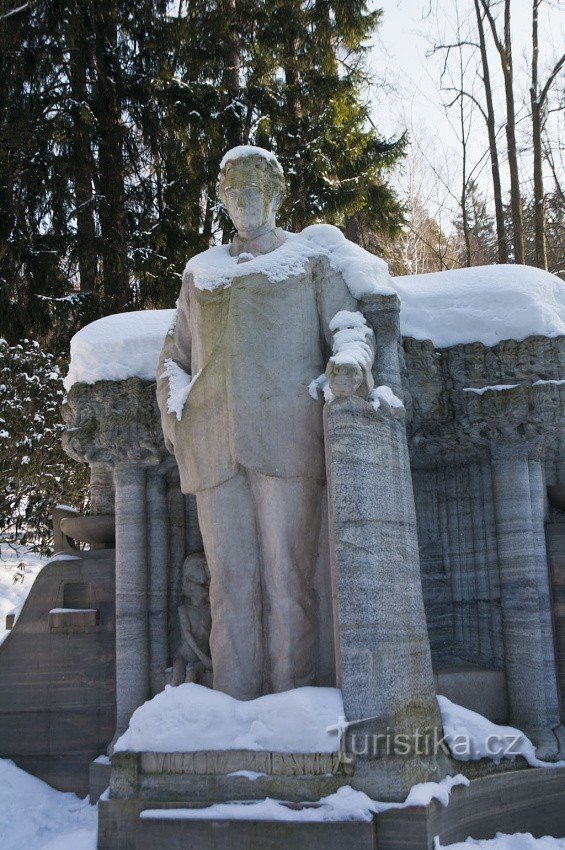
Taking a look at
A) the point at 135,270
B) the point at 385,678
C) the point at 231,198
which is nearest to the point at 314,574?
the point at 385,678

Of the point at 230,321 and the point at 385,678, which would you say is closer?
the point at 385,678

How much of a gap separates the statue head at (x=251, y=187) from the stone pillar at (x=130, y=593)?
1.95 metres

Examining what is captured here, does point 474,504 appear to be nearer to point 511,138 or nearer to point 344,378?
point 344,378

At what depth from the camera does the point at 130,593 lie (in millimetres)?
6129

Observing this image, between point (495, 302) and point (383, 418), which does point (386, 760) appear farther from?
point (495, 302)

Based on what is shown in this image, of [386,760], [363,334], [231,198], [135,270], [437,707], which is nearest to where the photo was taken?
[386,760]

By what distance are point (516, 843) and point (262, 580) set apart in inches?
74.1

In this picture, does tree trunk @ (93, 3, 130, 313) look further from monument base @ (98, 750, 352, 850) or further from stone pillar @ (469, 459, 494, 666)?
monument base @ (98, 750, 352, 850)

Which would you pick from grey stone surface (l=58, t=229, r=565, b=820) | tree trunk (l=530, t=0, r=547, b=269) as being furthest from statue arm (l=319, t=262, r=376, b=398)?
tree trunk (l=530, t=0, r=547, b=269)

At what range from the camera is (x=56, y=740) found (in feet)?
20.4

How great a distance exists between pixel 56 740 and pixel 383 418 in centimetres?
333

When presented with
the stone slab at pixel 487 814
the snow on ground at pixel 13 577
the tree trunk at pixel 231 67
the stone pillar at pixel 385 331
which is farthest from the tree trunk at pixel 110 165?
the stone slab at pixel 487 814

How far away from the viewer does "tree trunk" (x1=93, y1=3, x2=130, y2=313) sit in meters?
18.6

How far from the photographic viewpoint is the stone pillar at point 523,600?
18.2 feet
